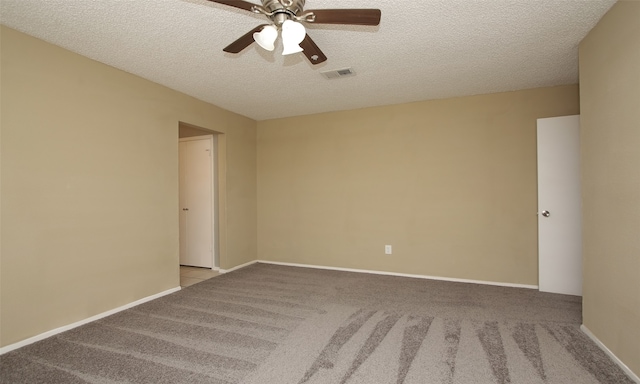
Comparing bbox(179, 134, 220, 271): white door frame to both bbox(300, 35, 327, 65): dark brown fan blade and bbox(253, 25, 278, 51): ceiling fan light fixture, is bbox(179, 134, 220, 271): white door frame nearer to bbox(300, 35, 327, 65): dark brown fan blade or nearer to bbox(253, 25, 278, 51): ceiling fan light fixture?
bbox(300, 35, 327, 65): dark brown fan blade

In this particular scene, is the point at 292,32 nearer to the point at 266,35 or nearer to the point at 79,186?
the point at 266,35

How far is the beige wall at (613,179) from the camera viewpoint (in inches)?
74.0

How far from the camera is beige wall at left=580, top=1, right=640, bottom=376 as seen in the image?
74.0 inches

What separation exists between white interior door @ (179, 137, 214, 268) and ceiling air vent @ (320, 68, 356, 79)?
2322mm

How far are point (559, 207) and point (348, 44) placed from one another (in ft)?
9.84

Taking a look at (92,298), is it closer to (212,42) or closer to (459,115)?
(212,42)

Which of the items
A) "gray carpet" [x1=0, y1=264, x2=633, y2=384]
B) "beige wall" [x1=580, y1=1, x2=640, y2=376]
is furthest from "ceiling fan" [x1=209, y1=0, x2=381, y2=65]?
"gray carpet" [x1=0, y1=264, x2=633, y2=384]

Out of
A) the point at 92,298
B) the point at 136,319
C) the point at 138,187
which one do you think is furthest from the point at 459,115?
the point at 92,298

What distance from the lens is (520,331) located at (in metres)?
2.53

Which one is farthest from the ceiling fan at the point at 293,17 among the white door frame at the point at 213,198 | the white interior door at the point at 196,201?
the white interior door at the point at 196,201

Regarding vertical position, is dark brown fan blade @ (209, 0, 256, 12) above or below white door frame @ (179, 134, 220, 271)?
above

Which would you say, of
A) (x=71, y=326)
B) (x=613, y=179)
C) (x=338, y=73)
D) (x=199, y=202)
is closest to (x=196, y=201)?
(x=199, y=202)

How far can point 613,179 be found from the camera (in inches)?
82.5

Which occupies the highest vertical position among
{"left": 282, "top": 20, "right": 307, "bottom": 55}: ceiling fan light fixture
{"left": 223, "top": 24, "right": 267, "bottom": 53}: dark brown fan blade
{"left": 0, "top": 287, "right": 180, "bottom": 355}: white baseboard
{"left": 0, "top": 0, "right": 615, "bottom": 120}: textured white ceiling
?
{"left": 0, "top": 0, "right": 615, "bottom": 120}: textured white ceiling
